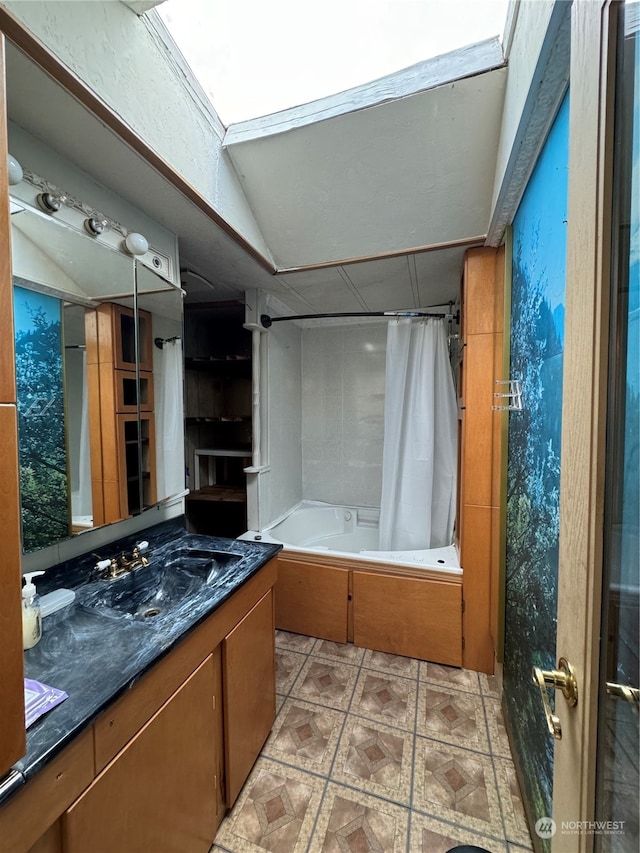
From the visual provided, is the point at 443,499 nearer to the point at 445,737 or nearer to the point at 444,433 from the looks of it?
the point at 444,433

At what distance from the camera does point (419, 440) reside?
2396 mm

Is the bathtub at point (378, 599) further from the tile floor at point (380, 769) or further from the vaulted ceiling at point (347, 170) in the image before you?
the vaulted ceiling at point (347, 170)

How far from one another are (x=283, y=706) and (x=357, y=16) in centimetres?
278

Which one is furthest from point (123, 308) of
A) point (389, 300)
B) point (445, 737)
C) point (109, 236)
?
point (445, 737)

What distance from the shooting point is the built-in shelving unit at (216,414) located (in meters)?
2.56

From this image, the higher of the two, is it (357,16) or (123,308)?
(357,16)

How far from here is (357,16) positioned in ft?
3.46

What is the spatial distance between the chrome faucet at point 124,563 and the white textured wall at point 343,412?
2014mm

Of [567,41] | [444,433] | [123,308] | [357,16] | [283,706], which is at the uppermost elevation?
[357,16]

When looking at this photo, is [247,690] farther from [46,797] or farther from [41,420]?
[41,420]

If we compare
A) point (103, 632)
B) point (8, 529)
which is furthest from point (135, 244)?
point (103, 632)

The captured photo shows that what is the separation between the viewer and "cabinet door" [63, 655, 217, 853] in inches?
27.2

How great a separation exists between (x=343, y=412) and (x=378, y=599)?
167 centimetres

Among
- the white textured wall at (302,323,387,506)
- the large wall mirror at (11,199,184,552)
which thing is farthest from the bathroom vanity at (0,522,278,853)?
the white textured wall at (302,323,387,506)
